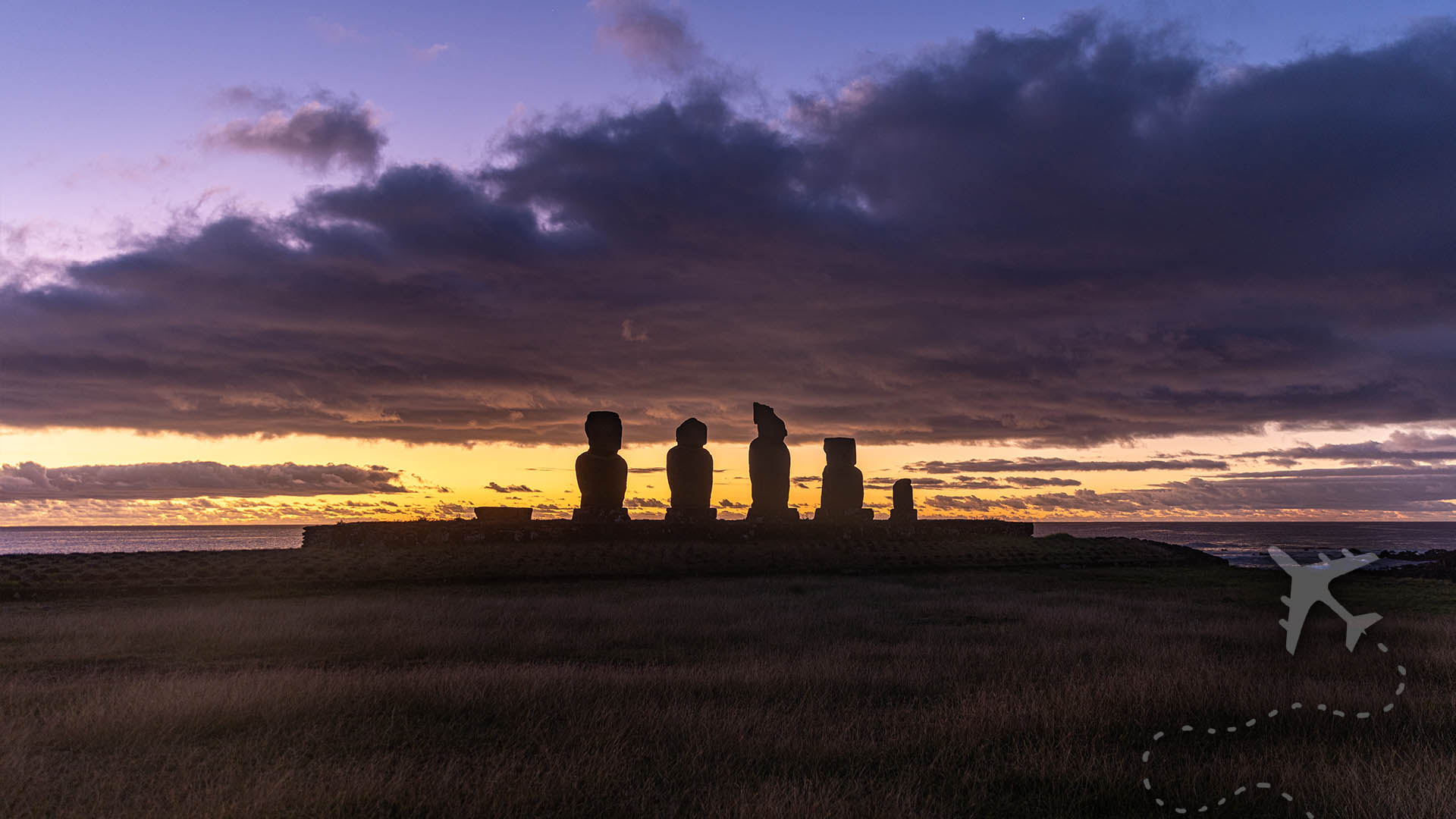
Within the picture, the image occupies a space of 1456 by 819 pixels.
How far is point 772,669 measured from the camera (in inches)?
437

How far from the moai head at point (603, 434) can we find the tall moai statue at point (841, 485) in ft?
39.8

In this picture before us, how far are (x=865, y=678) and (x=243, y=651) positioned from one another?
31.8ft

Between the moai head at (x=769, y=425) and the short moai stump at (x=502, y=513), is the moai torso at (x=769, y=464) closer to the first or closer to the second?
the moai head at (x=769, y=425)

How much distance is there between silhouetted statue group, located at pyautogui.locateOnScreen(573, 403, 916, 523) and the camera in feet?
136

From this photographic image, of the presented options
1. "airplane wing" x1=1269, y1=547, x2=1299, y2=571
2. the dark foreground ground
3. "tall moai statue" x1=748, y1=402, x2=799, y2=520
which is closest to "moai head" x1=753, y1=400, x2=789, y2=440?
"tall moai statue" x1=748, y1=402, x2=799, y2=520

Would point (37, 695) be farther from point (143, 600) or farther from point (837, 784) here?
point (143, 600)

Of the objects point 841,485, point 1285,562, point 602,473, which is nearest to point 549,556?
point 602,473

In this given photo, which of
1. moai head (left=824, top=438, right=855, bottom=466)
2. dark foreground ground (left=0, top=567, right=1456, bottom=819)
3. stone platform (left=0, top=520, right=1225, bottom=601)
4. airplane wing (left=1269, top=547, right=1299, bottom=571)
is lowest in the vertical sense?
stone platform (left=0, top=520, right=1225, bottom=601)

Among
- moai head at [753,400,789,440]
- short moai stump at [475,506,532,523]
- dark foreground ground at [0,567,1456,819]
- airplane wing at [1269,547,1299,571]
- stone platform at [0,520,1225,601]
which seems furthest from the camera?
moai head at [753,400,789,440]

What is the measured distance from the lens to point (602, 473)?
41.6m

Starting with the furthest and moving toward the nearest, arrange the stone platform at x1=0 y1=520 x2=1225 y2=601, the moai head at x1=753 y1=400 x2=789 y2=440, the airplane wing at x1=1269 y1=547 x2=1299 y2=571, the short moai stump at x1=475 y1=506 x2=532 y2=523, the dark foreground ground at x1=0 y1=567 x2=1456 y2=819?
the moai head at x1=753 y1=400 x2=789 y2=440
the short moai stump at x1=475 y1=506 x2=532 y2=523
the stone platform at x1=0 y1=520 x2=1225 y2=601
the dark foreground ground at x1=0 y1=567 x2=1456 y2=819
the airplane wing at x1=1269 y1=547 x2=1299 y2=571

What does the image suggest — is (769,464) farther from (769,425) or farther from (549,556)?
(549,556)

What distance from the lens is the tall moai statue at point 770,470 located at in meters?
46.3

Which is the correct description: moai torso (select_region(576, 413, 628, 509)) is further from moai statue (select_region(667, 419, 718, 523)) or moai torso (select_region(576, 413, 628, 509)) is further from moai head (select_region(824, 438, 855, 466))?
moai head (select_region(824, 438, 855, 466))
